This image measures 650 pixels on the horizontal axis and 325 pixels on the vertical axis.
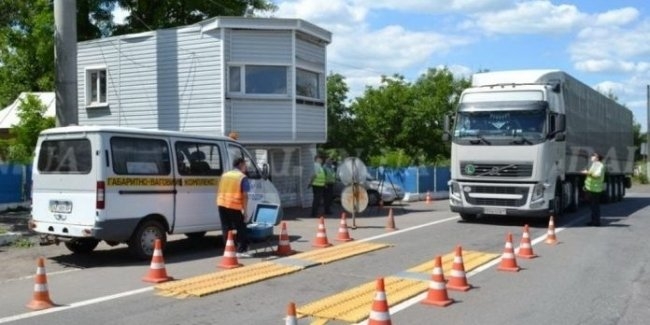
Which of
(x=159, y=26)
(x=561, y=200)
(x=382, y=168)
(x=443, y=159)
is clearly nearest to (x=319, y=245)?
(x=561, y=200)

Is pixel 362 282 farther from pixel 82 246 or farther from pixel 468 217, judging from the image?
pixel 468 217

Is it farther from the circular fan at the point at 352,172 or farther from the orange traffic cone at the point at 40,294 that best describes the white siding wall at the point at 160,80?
the orange traffic cone at the point at 40,294

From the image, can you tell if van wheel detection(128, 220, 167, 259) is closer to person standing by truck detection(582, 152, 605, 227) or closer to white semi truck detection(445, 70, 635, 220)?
white semi truck detection(445, 70, 635, 220)

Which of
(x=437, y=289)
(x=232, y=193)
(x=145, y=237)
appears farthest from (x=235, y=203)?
(x=437, y=289)

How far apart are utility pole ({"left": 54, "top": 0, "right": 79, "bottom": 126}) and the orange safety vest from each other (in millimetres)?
8154

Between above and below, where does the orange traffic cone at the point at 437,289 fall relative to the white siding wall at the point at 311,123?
below

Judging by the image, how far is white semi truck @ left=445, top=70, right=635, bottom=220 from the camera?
16641 millimetres

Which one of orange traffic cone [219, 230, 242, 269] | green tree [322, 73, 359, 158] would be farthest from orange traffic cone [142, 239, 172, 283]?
green tree [322, 73, 359, 158]

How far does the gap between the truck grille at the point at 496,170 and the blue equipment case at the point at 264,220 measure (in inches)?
269

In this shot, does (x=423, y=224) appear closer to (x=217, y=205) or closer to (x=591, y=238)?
(x=591, y=238)

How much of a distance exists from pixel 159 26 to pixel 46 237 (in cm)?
2418

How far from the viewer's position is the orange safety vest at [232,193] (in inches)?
444

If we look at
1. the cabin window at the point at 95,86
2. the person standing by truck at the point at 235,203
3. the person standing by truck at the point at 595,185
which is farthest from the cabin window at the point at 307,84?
the person standing by truck at the point at 235,203

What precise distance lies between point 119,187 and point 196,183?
1.70m
